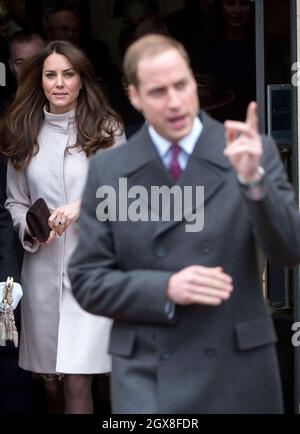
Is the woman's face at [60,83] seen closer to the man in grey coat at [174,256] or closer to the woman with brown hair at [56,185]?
the woman with brown hair at [56,185]

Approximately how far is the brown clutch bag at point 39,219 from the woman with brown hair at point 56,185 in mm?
40

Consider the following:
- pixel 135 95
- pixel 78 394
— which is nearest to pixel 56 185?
pixel 78 394

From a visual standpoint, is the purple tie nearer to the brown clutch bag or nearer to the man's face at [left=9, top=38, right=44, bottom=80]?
the brown clutch bag

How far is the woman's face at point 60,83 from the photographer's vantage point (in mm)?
5840

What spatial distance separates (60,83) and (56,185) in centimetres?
47

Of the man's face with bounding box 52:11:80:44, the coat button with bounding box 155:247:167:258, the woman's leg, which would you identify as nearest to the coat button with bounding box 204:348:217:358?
the coat button with bounding box 155:247:167:258

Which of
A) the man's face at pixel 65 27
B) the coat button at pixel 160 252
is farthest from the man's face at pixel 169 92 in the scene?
the man's face at pixel 65 27

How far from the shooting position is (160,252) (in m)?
3.81

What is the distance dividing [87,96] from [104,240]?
214 cm

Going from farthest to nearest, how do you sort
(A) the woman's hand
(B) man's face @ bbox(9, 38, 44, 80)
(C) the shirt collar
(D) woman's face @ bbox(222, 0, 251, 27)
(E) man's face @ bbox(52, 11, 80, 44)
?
(E) man's face @ bbox(52, 11, 80, 44) < (D) woman's face @ bbox(222, 0, 251, 27) < (B) man's face @ bbox(9, 38, 44, 80) < (A) the woman's hand < (C) the shirt collar

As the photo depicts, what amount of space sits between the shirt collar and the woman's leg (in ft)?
6.94

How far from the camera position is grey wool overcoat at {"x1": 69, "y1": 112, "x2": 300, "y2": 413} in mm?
3791

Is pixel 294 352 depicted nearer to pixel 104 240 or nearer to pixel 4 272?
pixel 4 272
